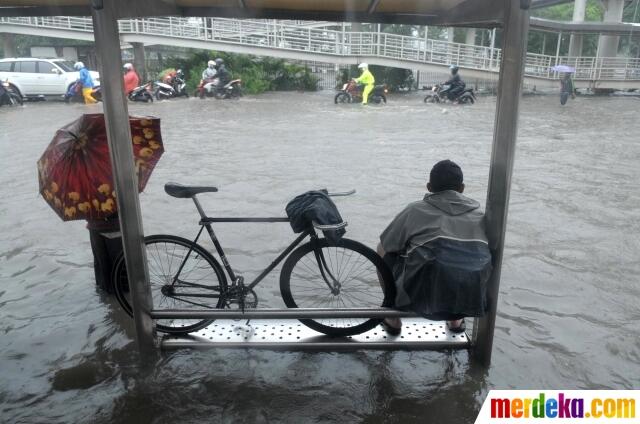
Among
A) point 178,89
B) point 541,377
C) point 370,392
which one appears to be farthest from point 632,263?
point 178,89

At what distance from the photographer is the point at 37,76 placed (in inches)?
666

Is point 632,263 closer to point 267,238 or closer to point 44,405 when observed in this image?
point 267,238

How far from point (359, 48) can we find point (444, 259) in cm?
1949

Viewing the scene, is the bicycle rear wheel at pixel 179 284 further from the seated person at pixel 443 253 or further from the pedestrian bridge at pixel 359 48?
the pedestrian bridge at pixel 359 48

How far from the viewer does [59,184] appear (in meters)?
3.37

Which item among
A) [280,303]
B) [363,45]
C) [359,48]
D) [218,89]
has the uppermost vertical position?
[363,45]

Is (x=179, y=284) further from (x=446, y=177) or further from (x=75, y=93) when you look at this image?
(x=75, y=93)

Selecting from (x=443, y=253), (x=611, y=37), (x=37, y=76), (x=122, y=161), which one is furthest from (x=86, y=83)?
(x=611, y=37)

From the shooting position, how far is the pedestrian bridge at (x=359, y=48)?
20.9 metres

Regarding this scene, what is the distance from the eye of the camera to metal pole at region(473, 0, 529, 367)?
2518 millimetres

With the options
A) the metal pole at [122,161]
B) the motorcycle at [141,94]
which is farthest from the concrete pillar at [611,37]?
the metal pole at [122,161]

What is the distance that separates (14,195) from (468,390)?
616 centimetres

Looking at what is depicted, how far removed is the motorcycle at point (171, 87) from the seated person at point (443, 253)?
16.3 metres

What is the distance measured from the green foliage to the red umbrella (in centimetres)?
1773
